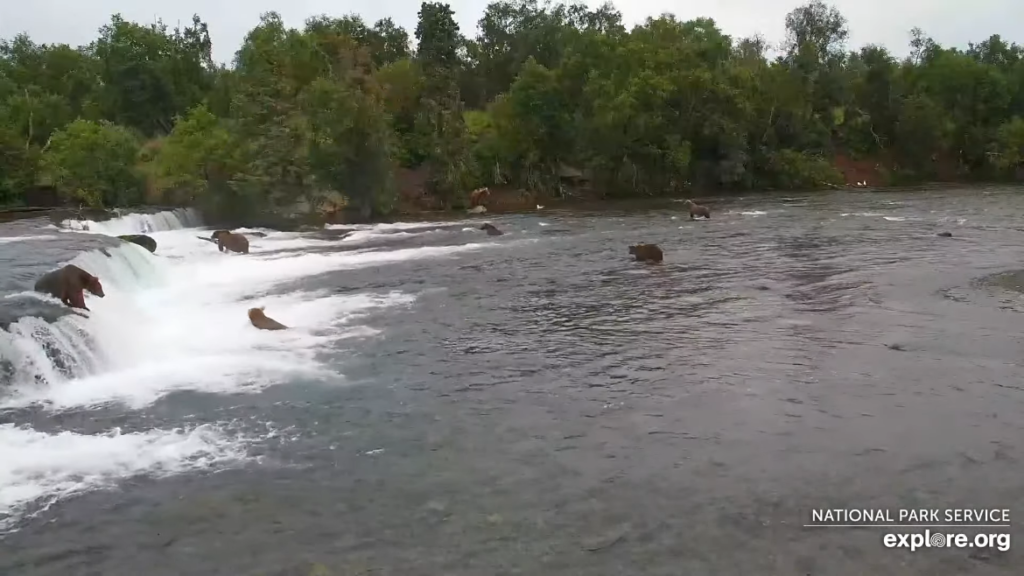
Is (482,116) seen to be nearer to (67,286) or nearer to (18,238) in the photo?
(18,238)

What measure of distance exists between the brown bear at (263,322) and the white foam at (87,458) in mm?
4703

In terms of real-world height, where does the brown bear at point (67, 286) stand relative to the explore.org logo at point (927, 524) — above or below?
above

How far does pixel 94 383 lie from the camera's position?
11.5 meters

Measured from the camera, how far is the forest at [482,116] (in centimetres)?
3884

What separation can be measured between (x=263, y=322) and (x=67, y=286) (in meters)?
3.29

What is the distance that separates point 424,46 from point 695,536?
5131 centimetres

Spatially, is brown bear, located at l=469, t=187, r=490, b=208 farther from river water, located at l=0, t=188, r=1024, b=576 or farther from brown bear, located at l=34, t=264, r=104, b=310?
brown bear, located at l=34, t=264, r=104, b=310

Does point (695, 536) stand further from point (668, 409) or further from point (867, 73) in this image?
point (867, 73)

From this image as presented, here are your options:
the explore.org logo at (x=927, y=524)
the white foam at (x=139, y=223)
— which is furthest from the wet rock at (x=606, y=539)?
the white foam at (x=139, y=223)

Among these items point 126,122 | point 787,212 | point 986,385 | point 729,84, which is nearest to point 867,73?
point 729,84

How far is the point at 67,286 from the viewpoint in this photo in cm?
1440

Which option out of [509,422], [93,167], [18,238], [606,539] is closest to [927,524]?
[606,539]

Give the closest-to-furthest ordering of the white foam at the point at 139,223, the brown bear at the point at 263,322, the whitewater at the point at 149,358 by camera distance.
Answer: the whitewater at the point at 149,358 → the brown bear at the point at 263,322 → the white foam at the point at 139,223

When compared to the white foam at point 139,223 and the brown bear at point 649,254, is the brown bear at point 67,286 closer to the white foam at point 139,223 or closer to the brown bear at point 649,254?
the brown bear at point 649,254
